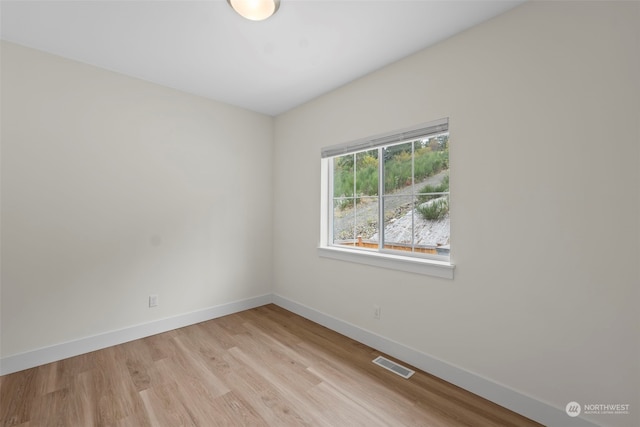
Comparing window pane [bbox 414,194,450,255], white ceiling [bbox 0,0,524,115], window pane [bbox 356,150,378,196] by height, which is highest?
white ceiling [bbox 0,0,524,115]

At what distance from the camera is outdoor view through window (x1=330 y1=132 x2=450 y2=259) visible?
2.24 m

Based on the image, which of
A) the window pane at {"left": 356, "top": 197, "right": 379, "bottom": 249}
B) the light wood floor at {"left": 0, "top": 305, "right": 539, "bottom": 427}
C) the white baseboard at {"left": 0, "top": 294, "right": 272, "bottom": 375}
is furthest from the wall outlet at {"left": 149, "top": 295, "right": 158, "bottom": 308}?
the window pane at {"left": 356, "top": 197, "right": 379, "bottom": 249}

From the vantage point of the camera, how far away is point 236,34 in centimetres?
203

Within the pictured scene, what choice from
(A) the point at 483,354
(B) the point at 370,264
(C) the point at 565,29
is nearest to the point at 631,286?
(A) the point at 483,354

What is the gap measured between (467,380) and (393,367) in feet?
1.73

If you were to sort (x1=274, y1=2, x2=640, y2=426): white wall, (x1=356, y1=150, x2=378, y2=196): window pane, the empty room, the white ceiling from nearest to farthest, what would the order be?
(x1=274, y1=2, x2=640, y2=426): white wall, the empty room, the white ceiling, (x1=356, y1=150, x2=378, y2=196): window pane

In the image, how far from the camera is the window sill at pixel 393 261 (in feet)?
6.73

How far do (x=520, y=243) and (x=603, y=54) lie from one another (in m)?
1.09

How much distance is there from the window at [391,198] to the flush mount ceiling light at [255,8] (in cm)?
129

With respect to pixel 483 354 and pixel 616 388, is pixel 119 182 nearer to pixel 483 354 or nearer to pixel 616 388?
pixel 483 354

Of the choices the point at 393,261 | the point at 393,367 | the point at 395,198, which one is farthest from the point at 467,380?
the point at 395,198

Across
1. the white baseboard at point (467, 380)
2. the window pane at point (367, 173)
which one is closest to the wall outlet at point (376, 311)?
the white baseboard at point (467, 380)

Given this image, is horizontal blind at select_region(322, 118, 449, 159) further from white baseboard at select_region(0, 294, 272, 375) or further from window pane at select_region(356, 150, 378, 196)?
white baseboard at select_region(0, 294, 272, 375)

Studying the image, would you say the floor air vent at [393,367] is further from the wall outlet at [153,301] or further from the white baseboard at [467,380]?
the wall outlet at [153,301]
